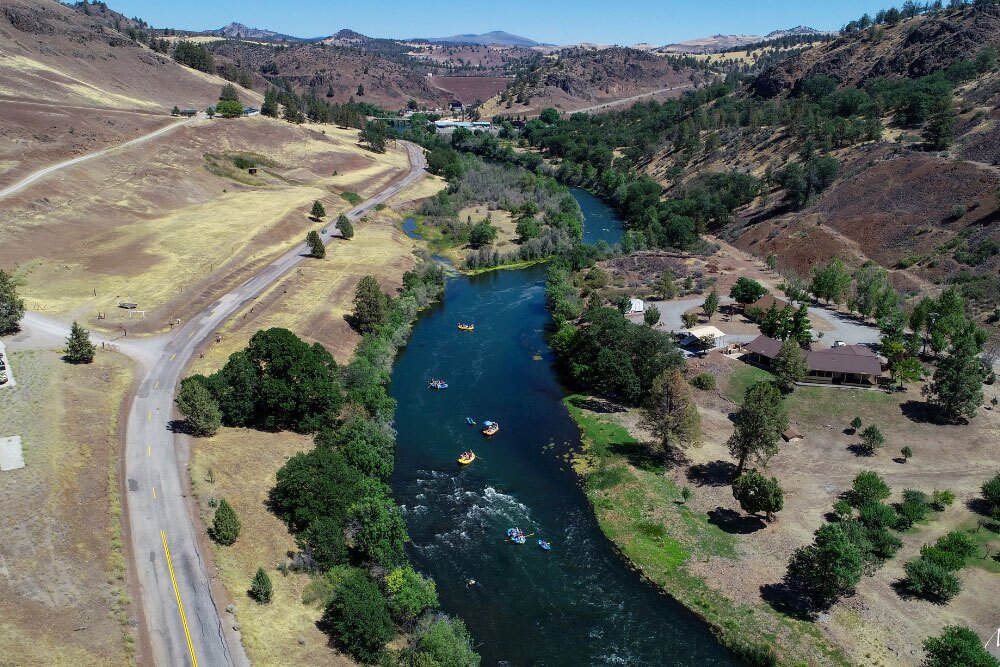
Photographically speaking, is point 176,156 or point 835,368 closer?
point 835,368

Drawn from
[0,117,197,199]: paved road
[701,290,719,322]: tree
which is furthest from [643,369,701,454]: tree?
[0,117,197,199]: paved road

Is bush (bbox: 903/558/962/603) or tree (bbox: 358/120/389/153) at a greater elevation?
tree (bbox: 358/120/389/153)

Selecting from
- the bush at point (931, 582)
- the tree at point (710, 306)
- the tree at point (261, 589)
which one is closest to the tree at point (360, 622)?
the tree at point (261, 589)

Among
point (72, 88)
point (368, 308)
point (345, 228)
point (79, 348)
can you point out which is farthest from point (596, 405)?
point (72, 88)

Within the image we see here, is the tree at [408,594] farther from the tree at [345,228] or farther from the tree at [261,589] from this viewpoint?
the tree at [345,228]

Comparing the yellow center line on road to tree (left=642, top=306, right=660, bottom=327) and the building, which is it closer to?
tree (left=642, top=306, right=660, bottom=327)

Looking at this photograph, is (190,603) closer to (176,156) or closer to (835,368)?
(835,368)

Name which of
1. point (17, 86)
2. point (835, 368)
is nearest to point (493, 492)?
point (835, 368)
